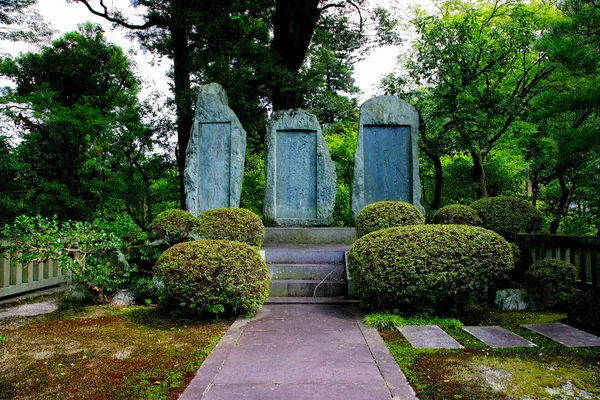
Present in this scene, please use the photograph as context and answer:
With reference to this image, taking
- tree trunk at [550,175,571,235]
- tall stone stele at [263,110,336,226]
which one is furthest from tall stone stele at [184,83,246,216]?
tree trunk at [550,175,571,235]

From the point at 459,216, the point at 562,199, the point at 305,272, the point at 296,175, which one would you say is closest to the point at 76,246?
the point at 305,272

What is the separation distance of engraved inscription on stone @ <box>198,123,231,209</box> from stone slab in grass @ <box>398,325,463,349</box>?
18.5ft

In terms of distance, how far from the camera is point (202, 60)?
1406 cm

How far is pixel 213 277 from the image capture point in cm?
455

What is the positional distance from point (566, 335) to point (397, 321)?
5.35 ft

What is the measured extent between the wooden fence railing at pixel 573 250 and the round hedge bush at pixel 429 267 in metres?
1.62

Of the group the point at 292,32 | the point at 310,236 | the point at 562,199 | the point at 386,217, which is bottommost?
the point at 310,236

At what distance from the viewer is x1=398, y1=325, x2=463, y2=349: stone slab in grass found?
371cm

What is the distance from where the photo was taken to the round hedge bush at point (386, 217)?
6344mm

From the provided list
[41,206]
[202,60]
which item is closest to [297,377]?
[41,206]

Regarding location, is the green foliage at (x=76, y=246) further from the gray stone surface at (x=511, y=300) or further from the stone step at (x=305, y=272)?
the gray stone surface at (x=511, y=300)

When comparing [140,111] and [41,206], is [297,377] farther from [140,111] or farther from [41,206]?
[140,111]

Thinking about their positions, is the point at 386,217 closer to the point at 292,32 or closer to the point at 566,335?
the point at 566,335

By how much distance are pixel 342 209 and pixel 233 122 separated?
19.5 ft
